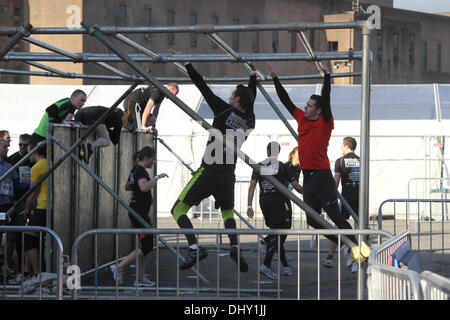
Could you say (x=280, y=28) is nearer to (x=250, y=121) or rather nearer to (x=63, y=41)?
(x=250, y=121)

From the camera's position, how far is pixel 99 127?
34.8ft

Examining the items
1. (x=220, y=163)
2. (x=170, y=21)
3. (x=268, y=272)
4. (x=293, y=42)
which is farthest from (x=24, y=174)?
(x=293, y=42)

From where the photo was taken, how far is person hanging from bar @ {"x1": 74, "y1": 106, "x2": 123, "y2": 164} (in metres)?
10.3

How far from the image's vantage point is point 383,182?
24.2 m

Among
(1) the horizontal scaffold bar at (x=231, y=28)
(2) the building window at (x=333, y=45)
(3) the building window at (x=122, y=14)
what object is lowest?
(1) the horizontal scaffold bar at (x=231, y=28)

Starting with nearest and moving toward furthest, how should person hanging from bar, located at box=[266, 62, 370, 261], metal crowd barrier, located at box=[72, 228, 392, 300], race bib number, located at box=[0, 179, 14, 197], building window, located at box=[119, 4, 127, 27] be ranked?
metal crowd barrier, located at box=[72, 228, 392, 300] < person hanging from bar, located at box=[266, 62, 370, 261] < race bib number, located at box=[0, 179, 14, 197] < building window, located at box=[119, 4, 127, 27]

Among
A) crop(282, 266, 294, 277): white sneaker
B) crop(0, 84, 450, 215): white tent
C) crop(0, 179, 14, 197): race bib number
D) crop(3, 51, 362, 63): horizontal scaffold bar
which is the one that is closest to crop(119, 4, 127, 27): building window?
crop(0, 84, 450, 215): white tent

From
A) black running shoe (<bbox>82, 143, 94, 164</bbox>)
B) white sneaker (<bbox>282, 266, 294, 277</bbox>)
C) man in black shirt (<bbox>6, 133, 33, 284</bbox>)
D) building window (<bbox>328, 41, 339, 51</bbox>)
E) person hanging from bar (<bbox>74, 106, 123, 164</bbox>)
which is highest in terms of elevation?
building window (<bbox>328, 41, 339, 51</bbox>)

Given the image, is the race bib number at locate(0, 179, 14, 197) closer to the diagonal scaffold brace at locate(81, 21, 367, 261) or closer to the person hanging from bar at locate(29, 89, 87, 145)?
the person hanging from bar at locate(29, 89, 87, 145)

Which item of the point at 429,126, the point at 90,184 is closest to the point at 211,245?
the point at 90,184

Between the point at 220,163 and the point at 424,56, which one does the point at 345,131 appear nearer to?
the point at 220,163

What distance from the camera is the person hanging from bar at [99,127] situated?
33.9 ft

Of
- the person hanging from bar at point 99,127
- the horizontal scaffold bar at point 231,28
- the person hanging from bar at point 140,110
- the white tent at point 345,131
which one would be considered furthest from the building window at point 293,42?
the horizontal scaffold bar at point 231,28

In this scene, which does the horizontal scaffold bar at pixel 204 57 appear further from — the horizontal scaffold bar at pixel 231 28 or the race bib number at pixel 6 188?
the race bib number at pixel 6 188
